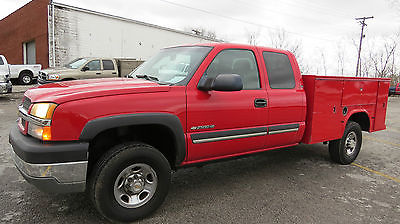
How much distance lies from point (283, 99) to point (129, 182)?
2254 mm

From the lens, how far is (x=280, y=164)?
493 cm

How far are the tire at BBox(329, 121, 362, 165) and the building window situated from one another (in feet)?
71.7

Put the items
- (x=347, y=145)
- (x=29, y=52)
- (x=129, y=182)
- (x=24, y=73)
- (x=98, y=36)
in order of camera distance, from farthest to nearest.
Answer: (x=29, y=52) → (x=98, y=36) → (x=24, y=73) → (x=347, y=145) → (x=129, y=182)

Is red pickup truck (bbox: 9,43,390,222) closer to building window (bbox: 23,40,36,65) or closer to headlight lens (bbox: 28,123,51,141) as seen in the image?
headlight lens (bbox: 28,123,51,141)

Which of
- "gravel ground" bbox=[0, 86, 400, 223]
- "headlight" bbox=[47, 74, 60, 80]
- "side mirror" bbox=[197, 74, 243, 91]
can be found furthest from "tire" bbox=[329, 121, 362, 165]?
"headlight" bbox=[47, 74, 60, 80]

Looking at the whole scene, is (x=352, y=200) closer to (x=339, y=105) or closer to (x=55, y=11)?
(x=339, y=105)

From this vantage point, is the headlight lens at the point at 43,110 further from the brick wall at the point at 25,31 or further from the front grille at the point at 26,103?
the brick wall at the point at 25,31

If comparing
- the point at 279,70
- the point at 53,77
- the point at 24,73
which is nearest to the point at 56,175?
the point at 279,70

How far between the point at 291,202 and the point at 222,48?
204cm

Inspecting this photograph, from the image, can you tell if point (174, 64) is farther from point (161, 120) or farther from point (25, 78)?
point (25, 78)

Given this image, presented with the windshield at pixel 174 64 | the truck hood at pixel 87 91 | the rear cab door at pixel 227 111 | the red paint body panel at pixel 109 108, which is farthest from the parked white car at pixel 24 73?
the red paint body panel at pixel 109 108

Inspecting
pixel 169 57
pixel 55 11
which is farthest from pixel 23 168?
pixel 55 11

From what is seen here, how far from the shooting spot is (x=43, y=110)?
247cm

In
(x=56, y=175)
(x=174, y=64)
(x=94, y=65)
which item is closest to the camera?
(x=56, y=175)
